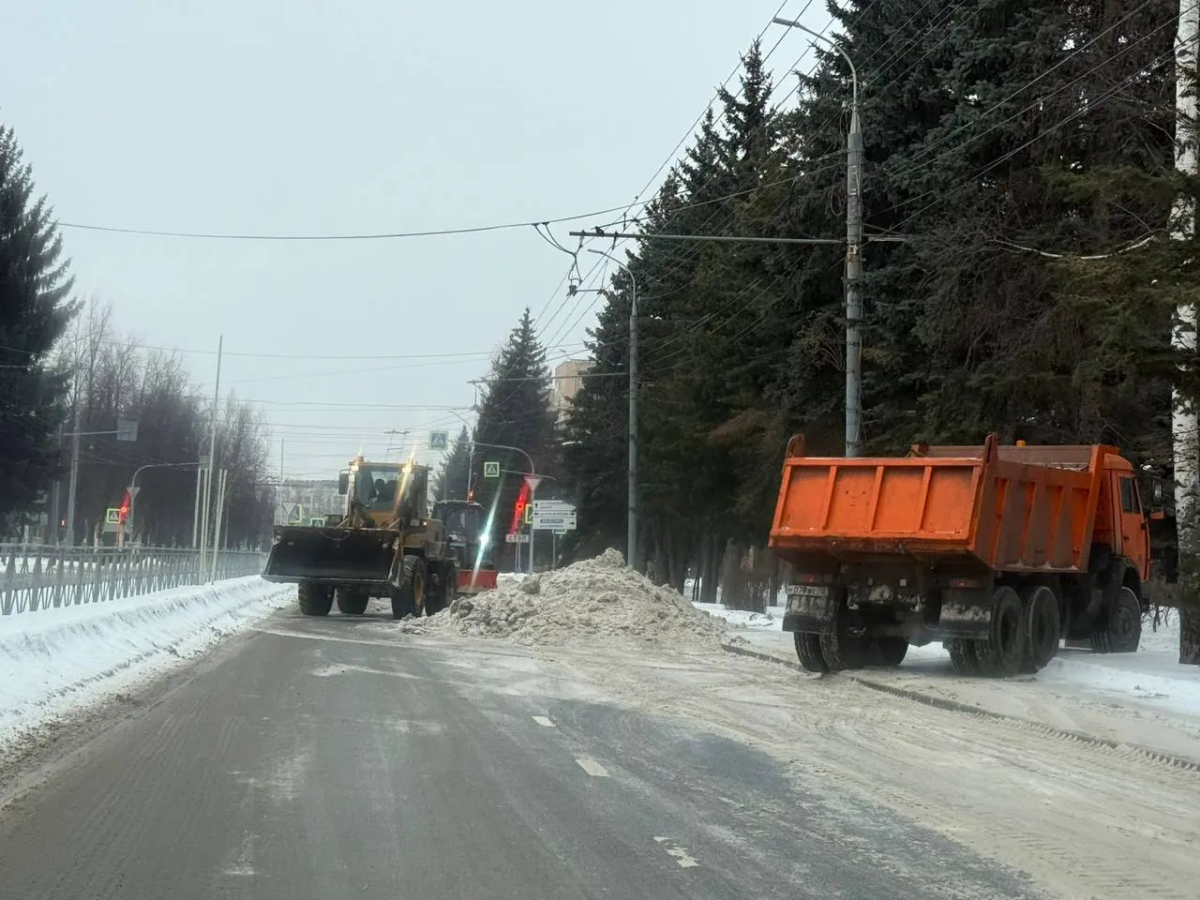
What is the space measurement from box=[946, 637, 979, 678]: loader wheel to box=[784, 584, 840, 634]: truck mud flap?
150 centimetres

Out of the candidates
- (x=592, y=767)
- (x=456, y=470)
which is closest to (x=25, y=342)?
(x=592, y=767)

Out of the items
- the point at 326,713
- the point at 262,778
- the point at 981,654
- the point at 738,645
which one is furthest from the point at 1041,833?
the point at 738,645

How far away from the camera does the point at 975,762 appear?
10.6 meters

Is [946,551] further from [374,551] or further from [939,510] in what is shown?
[374,551]

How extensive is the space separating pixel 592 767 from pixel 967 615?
7.74m

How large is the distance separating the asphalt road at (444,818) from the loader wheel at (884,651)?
6.58 meters

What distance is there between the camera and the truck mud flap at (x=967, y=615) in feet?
53.1

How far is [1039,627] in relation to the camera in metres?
17.6

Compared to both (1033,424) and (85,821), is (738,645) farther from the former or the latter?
(85,821)

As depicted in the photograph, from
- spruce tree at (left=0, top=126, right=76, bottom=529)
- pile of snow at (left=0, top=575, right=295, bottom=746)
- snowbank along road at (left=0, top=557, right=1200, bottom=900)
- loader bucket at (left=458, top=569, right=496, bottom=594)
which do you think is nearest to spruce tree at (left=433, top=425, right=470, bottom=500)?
spruce tree at (left=0, top=126, right=76, bottom=529)

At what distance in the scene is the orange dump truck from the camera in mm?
16172

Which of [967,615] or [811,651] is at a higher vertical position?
[967,615]

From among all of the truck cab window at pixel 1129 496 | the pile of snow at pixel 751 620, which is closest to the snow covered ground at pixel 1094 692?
the truck cab window at pixel 1129 496

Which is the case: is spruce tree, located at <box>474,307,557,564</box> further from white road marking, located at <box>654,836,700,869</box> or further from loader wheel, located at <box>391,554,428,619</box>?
white road marking, located at <box>654,836,700,869</box>
